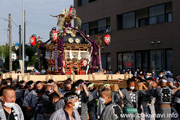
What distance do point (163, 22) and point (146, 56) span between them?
3660 millimetres

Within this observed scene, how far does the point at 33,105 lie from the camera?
7.41 meters

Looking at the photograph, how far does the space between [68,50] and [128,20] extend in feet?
42.6

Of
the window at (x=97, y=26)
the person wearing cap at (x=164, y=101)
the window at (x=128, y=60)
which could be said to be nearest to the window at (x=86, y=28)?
the window at (x=97, y=26)

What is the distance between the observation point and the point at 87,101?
7.34m

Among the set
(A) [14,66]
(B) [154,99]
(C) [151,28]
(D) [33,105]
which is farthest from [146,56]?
(A) [14,66]

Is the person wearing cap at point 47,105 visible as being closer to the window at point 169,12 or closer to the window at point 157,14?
the window at point 169,12

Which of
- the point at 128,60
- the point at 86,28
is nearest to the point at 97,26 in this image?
the point at 86,28

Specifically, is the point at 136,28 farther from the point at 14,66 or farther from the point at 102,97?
the point at 14,66

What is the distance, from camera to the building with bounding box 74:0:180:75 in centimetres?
2233

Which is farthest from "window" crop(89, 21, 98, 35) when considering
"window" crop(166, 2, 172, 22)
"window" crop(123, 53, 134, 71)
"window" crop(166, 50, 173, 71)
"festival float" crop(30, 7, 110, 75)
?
"festival float" crop(30, 7, 110, 75)

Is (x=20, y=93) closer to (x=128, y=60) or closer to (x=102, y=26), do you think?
(x=128, y=60)

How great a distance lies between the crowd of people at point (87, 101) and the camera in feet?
15.3

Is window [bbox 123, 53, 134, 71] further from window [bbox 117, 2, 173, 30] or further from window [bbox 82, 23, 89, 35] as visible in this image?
window [bbox 82, 23, 89, 35]

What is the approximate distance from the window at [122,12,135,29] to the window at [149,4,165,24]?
248 centimetres
